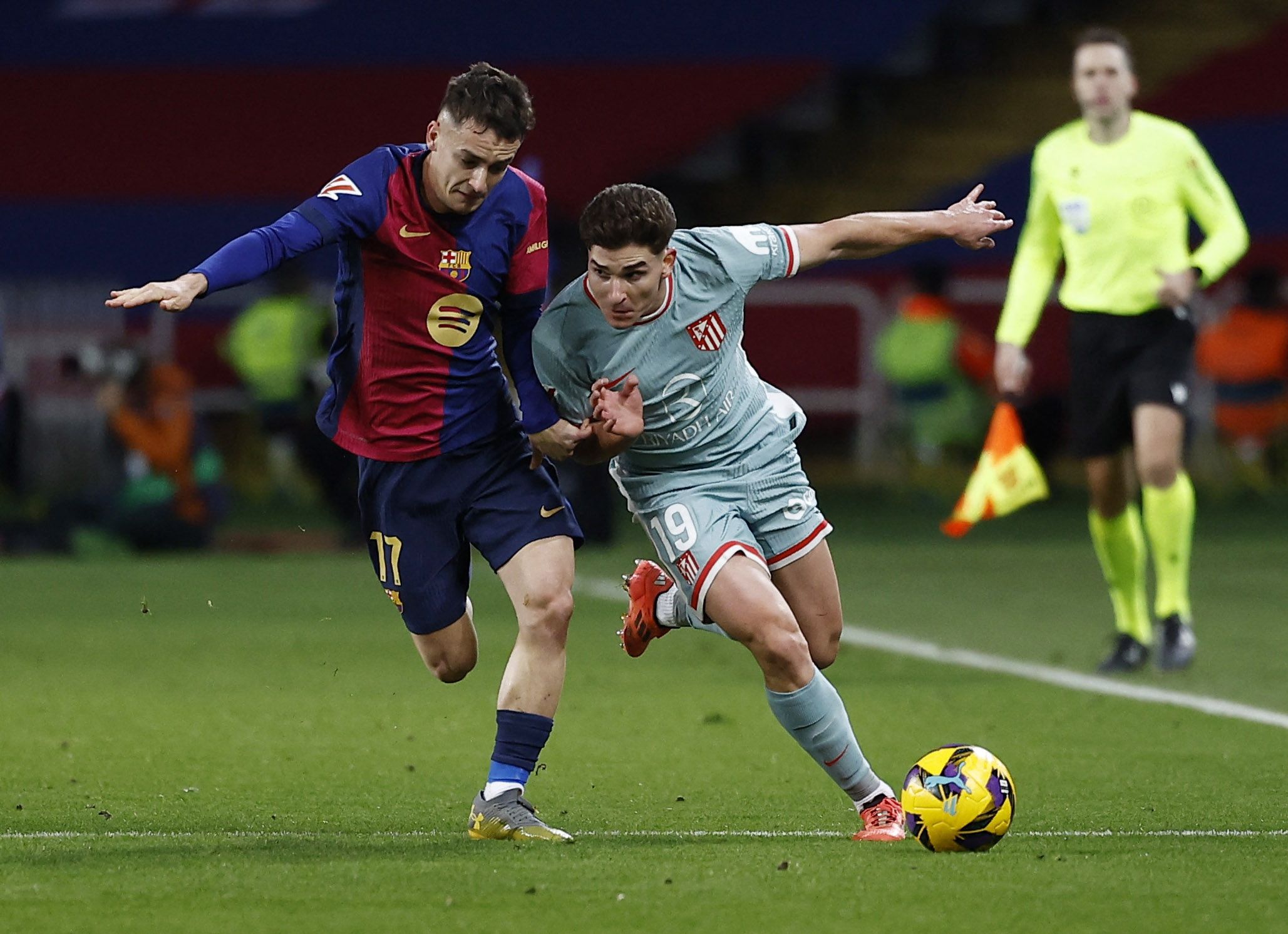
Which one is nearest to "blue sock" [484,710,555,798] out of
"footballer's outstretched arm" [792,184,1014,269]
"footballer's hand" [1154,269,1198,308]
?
"footballer's outstretched arm" [792,184,1014,269]

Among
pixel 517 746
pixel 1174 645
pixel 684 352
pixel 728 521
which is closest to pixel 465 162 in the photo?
pixel 684 352

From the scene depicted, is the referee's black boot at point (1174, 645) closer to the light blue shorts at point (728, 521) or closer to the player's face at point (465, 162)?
the light blue shorts at point (728, 521)

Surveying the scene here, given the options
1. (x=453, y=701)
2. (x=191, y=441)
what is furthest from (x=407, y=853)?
(x=191, y=441)

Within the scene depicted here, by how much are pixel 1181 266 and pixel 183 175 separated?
12982 mm

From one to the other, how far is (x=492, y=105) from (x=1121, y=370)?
13.7 feet

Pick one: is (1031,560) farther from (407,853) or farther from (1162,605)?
(407,853)

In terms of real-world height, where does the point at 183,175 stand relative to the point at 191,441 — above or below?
above

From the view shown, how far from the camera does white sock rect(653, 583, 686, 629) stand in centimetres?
643

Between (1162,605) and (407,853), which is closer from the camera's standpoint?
(407,853)

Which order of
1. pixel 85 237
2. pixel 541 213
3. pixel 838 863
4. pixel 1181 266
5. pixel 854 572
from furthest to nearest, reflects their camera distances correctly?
pixel 85 237 → pixel 854 572 → pixel 1181 266 → pixel 541 213 → pixel 838 863

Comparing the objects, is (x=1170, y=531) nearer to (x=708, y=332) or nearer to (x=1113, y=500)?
(x=1113, y=500)

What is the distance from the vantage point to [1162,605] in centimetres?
905

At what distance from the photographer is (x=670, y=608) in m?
6.46

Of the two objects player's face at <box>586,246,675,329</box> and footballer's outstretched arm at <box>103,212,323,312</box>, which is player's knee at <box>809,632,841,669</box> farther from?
footballer's outstretched arm at <box>103,212,323,312</box>
